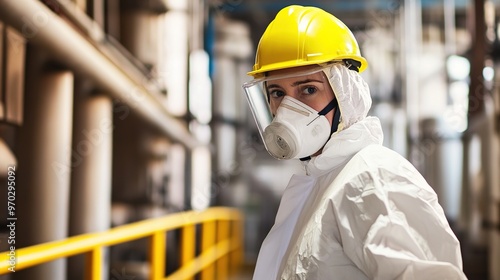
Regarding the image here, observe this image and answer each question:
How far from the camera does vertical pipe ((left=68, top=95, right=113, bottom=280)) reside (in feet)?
8.74

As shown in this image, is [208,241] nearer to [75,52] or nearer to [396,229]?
[75,52]

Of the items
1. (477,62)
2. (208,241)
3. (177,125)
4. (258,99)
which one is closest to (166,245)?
(208,241)

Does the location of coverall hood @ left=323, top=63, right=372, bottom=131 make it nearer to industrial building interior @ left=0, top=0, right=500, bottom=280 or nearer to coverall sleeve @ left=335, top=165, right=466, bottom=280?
coverall sleeve @ left=335, top=165, right=466, bottom=280

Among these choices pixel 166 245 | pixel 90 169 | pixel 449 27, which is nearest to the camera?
pixel 90 169

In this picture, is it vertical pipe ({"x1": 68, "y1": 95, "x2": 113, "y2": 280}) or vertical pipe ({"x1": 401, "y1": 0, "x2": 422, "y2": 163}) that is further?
vertical pipe ({"x1": 401, "y1": 0, "x2": 422, "y2": 163})

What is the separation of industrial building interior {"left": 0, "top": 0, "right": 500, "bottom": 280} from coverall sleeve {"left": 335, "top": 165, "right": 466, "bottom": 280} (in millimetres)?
992

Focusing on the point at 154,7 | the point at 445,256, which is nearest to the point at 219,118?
the point at 154,7

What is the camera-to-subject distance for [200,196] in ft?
18.3

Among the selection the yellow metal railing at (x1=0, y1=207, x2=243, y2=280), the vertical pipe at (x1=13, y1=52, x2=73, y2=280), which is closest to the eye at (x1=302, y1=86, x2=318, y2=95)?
the yellow metal railing at (x1=0, y1=207, x2=243, y2=280)

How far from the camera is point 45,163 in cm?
223

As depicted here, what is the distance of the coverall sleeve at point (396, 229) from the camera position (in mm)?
1156

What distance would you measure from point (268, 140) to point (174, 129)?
3062 mm

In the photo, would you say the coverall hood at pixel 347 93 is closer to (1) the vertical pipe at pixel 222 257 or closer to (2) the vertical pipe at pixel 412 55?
(2) the vertical pipe at pixel 412 55

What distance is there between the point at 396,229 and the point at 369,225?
0.06 m
